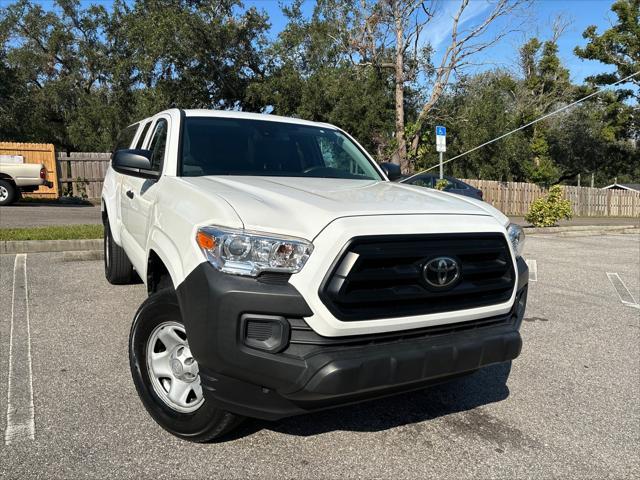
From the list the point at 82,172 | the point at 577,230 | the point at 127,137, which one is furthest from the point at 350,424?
the point at 82,172

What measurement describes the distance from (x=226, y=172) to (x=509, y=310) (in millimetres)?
2003

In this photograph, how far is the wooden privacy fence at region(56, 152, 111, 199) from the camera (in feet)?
67.2

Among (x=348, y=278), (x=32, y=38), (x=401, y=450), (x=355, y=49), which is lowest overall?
(x=401, y=450)

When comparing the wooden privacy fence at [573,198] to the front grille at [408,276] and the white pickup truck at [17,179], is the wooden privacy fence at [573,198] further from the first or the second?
the front grille at [408,276]

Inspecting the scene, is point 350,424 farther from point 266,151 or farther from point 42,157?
point 42,157

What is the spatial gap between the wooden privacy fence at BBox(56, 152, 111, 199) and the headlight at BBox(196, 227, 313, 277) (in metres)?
20.1

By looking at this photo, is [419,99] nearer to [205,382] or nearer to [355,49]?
[355,49]

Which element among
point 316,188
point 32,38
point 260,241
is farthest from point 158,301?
point 32,38

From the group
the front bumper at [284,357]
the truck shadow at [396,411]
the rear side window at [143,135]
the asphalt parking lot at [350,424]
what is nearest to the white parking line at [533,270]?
the asphalt parking lot at [350,424]

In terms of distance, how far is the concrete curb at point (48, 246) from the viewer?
775cm

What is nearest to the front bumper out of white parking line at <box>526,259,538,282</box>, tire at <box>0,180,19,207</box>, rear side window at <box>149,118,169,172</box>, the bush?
rear side window at <box>149,118,169,172</box>

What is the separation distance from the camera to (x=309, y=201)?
2654 millimetres

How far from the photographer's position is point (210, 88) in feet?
79.6

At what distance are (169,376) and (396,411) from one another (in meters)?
1.40
